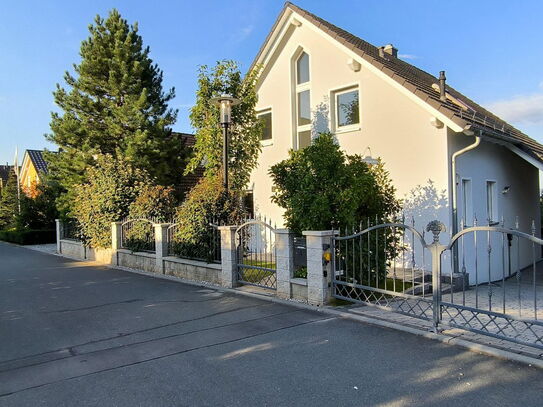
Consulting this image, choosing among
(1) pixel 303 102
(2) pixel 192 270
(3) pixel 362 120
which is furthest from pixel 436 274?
(1) pixel 303 102

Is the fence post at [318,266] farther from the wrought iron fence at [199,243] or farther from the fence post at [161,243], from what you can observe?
the fence post at [161,243]

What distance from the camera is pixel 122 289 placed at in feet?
29.3

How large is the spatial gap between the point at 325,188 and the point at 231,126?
18.1 ft

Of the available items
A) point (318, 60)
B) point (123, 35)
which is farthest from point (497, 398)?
point (123, 35)

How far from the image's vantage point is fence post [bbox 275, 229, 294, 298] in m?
7.35

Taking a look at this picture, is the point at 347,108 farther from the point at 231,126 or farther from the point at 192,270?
the point at 192,270

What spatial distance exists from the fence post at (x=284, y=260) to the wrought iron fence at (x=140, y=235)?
16.9 ft

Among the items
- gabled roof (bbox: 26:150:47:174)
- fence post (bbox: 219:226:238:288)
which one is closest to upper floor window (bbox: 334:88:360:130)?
fence post (bbox: 219:226:238:288)

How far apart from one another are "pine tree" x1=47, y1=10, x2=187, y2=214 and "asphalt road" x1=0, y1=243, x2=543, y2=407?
11.2 m

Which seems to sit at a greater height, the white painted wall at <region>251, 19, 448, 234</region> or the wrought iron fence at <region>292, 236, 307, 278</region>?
the white painted wall at <region>251, 19, 448, 234</region>

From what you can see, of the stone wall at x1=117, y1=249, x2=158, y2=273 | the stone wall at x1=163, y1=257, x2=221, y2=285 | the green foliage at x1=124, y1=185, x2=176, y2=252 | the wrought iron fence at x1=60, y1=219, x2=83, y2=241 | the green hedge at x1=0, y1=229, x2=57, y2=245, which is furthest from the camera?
the green hedge at x1=0, y1=229, x2=57, y2=245

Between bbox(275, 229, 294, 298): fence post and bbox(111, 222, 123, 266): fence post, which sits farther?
bbox(111, 222, 123, 266): fence post

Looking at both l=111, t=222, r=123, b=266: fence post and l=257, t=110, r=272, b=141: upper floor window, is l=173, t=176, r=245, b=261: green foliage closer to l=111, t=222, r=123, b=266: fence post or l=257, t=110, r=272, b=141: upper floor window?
l=111, t=222, r=123, b=266: fence post

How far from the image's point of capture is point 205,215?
9.61 metres
